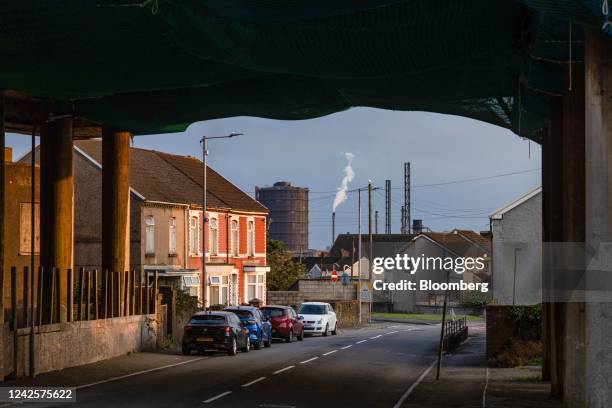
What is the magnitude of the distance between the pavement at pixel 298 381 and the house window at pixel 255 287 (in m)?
30.6

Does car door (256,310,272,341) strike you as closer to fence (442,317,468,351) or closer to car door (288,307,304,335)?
car door (288,307,304,335)

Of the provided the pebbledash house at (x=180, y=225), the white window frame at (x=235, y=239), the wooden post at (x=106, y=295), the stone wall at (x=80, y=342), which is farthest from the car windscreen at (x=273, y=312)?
the white window frame at (x=235, y=239)

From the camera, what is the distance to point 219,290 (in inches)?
2489

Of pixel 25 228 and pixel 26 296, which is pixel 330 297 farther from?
pixel 26 296

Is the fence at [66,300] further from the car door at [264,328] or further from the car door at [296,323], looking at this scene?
the car door at [296,323]

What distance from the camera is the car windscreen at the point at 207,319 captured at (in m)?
34.9

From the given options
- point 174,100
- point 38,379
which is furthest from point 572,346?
point 38,379

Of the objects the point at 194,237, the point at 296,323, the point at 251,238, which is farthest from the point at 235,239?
the point at 296,323

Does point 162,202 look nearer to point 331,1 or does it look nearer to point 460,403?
point 460,403

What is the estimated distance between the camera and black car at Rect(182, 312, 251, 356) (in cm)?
3447

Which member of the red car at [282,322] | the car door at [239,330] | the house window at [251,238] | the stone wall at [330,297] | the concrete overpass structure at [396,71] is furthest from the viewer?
the stone wall at [330,297]

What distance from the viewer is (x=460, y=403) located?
21438mm

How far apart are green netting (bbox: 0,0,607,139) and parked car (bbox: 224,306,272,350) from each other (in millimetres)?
16363

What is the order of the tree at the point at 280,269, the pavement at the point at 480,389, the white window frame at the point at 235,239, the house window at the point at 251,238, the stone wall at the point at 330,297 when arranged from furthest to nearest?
1. the tree at the point at 280,269
2. the stone wall at the point at 330,297
3. the house window at the point at 251,238
4. the white window frame at the point at 235,239
5. the pavement at the point at 480,389
